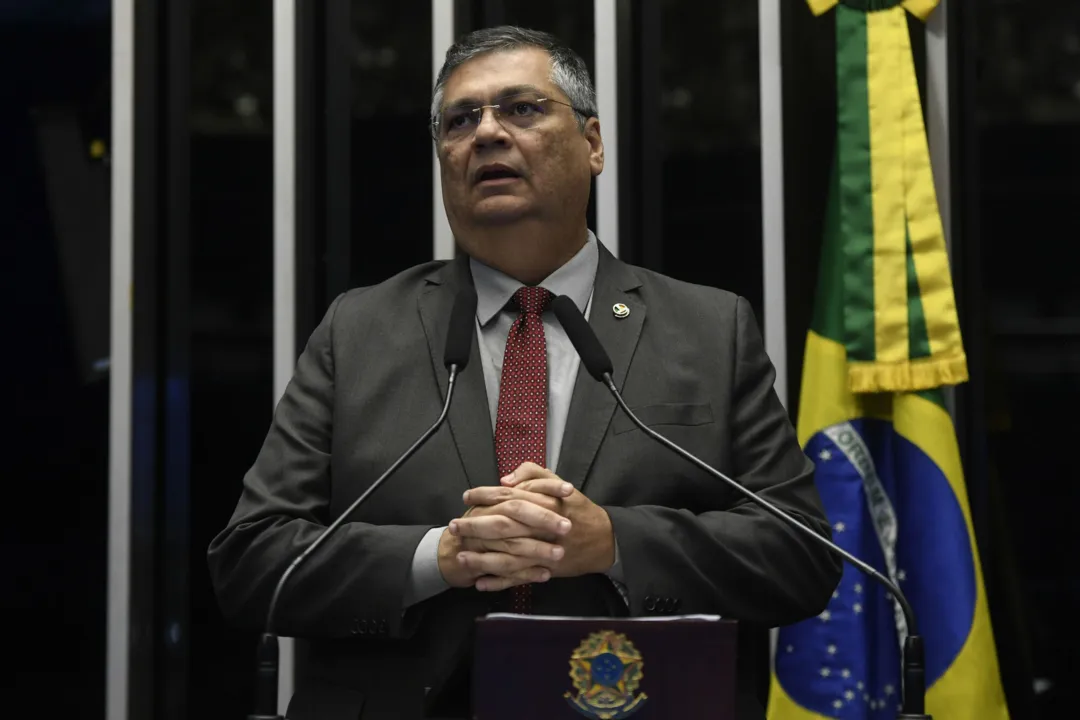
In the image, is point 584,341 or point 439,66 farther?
point 439,66

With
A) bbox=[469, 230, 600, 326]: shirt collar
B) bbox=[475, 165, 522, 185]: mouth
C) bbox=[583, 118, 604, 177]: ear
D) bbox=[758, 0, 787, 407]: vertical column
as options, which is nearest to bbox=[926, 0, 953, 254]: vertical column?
bbox=[758, 0, 787, 407]: vertical column

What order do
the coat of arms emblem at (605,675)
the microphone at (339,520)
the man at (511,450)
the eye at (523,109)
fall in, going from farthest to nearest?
1. the eye at (523,109)
2. the man at (511,450)
3. the microphone at (339,520)
4. the coat of arms emblem at (605,675)

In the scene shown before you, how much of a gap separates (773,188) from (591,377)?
48.4 inches

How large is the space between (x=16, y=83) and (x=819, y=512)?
7.85ft

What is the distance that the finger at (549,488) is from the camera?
1812mm

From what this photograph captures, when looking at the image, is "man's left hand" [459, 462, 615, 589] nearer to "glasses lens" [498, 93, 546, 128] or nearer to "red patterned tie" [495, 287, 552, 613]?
"red patterned tie" [495, 287, 552, 613]

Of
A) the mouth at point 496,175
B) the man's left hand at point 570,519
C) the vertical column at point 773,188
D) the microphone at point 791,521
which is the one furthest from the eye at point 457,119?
the vertical column at point 773,188

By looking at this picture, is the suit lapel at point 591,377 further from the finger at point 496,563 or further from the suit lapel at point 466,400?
the finger at point 496,563

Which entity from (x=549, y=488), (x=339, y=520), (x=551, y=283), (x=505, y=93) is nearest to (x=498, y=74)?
(x=505, y=93)

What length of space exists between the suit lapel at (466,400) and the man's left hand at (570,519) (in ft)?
0.59

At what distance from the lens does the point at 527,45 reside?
2350 millimetres

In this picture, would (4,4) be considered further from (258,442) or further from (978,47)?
(978,47)

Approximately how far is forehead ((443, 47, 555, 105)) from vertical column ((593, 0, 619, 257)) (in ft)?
2.57

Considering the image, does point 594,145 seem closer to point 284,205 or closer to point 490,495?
point 490,495
